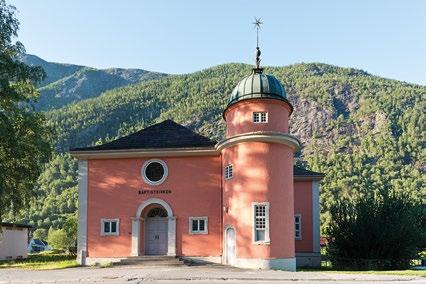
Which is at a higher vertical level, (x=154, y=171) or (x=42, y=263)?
(x=154, y=171)

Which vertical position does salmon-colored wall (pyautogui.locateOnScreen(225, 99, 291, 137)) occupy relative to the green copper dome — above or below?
below

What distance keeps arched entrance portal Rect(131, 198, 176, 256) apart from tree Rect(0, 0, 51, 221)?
5911 mm

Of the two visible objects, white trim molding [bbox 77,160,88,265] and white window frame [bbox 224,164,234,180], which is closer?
white window frame [bbox 224,164,234,180]

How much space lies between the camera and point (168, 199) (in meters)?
27.7

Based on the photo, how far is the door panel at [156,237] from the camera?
27.9 metres

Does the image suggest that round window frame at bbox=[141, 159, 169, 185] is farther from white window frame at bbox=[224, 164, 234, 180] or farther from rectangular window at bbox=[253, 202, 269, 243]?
rectangular window at bbox=[253, 202, 269, 243]

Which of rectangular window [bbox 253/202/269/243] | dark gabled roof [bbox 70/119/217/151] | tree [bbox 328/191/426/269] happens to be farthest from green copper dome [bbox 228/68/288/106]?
tree [bbox 328/191/426/269]

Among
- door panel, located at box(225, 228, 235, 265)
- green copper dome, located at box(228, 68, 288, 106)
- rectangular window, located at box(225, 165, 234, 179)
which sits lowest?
door panel, located at box(225, 228, 235, 265)

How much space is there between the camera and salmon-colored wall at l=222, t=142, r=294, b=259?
2391 centimetres

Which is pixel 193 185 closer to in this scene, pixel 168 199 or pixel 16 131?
pixel 168 199

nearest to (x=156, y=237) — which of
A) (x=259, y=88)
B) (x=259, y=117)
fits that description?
(x=259, y=117)

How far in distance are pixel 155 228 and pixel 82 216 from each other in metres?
3.95

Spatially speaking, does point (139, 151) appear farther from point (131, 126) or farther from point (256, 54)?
point (131, 126)


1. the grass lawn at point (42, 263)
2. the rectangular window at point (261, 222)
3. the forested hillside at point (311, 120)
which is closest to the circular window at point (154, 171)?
the grass lawn at point (42, 263)
